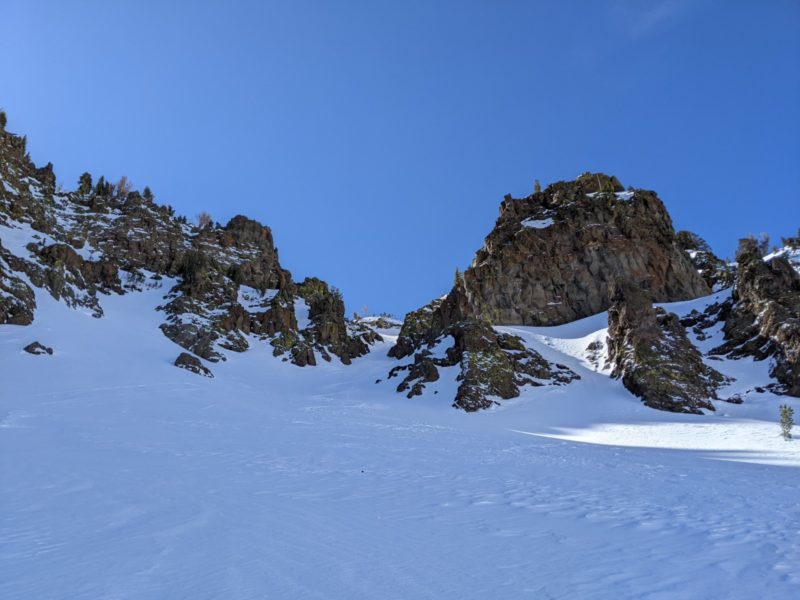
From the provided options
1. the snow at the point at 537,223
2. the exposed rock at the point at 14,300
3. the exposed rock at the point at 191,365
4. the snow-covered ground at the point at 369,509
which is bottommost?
the snow-covered ground at the point at 369,509

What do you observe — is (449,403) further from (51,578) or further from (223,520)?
(51,578)

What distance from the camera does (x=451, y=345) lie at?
42.6 meters

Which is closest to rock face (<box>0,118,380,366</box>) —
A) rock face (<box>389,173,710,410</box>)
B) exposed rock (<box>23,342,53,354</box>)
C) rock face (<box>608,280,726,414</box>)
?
exposed rock (<box>23,342,53,354</box>)

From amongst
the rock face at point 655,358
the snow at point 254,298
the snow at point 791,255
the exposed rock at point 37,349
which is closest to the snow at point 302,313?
the snow at point 254,298

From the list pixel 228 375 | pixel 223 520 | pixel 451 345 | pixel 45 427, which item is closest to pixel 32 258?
pixel 228 375

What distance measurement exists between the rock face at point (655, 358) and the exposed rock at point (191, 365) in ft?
115

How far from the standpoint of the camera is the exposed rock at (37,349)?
29031 millimetres

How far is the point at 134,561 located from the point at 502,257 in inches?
2543

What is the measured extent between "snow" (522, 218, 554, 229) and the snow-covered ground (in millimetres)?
47195

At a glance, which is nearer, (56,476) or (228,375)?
(56,476)

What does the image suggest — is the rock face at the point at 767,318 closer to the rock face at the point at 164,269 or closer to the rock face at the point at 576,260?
the rock face at the point at 576,260

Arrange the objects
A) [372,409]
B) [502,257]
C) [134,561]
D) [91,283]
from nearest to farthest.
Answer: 1. [134,561]
2. [372,409]
3. [91,283]
4. [502,257]

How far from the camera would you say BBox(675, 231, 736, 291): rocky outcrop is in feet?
204

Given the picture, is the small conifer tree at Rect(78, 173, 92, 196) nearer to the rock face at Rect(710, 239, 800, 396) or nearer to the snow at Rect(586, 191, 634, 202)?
the snow at Rect(586, 191, 634, 202)
